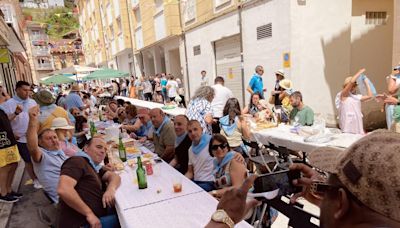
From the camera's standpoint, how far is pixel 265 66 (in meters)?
9.13

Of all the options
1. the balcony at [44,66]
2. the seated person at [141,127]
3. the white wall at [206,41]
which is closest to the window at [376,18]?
the white wall at [206,41]

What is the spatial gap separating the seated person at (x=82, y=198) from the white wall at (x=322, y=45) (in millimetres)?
6722

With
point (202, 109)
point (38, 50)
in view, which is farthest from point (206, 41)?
point (38, 50)

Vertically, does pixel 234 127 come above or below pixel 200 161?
above

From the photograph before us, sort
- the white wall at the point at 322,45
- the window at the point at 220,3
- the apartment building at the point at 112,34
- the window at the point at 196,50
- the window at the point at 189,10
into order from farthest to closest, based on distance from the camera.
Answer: the apartment building at the point at 112,34, the window at the point at 196,50, the window at the point at 189,10, the window at the point at 220,3, the white wall at the point at 322,45

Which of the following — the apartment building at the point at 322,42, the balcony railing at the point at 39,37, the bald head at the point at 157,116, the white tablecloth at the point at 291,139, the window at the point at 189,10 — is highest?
the balcony railing at the point at 39,37

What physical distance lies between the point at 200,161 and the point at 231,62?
8323 millimetres

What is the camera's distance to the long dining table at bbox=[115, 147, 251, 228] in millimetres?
2145

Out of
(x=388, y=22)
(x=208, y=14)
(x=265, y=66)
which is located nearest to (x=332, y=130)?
(x=265, y=66)

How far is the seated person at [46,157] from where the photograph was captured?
3.05 m

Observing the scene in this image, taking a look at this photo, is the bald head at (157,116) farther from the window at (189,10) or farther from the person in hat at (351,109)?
the window at (189,10)

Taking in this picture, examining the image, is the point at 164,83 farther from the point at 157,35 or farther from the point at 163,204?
the point at 163,204

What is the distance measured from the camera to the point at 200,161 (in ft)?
11.1

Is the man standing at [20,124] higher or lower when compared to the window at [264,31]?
lower
